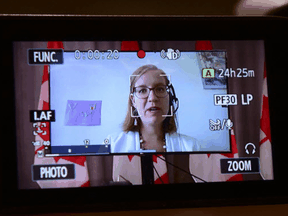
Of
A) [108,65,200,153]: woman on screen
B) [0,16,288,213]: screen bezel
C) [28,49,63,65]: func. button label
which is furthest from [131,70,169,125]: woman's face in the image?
[28,49,63,65]: func. button label

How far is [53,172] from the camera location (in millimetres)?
959

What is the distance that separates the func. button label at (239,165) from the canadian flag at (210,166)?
0.01 meters

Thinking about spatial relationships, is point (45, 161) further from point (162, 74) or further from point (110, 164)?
point (162, 74)

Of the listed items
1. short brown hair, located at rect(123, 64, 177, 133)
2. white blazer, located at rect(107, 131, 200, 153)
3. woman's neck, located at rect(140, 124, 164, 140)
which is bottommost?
white blazer, located at rect(107, 131, 200, 153)

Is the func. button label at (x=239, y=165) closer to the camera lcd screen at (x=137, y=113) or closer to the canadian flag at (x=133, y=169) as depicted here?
the camera lcd screen at (x=137, y=113)

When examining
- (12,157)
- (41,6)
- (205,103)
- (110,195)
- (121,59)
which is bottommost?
(110,195)

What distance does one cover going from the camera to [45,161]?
957 millimetres

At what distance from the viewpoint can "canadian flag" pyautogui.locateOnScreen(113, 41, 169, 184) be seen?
964 mm

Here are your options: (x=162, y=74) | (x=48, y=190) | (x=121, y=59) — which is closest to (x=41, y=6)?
(x=121, y=59)

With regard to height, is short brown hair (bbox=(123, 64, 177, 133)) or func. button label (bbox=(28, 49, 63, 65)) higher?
func. button label (bbox=(28, 49, 63, 65))

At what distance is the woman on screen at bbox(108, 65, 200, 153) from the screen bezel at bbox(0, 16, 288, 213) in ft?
0.32

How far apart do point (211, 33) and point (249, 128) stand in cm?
27

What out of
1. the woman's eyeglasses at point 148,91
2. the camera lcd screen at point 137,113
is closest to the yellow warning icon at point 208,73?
the camera lcd screen at point 137,113

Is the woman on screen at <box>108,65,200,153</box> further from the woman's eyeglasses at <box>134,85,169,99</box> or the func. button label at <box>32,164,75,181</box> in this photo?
the func. button label at <box>32,164,75,181</box>
